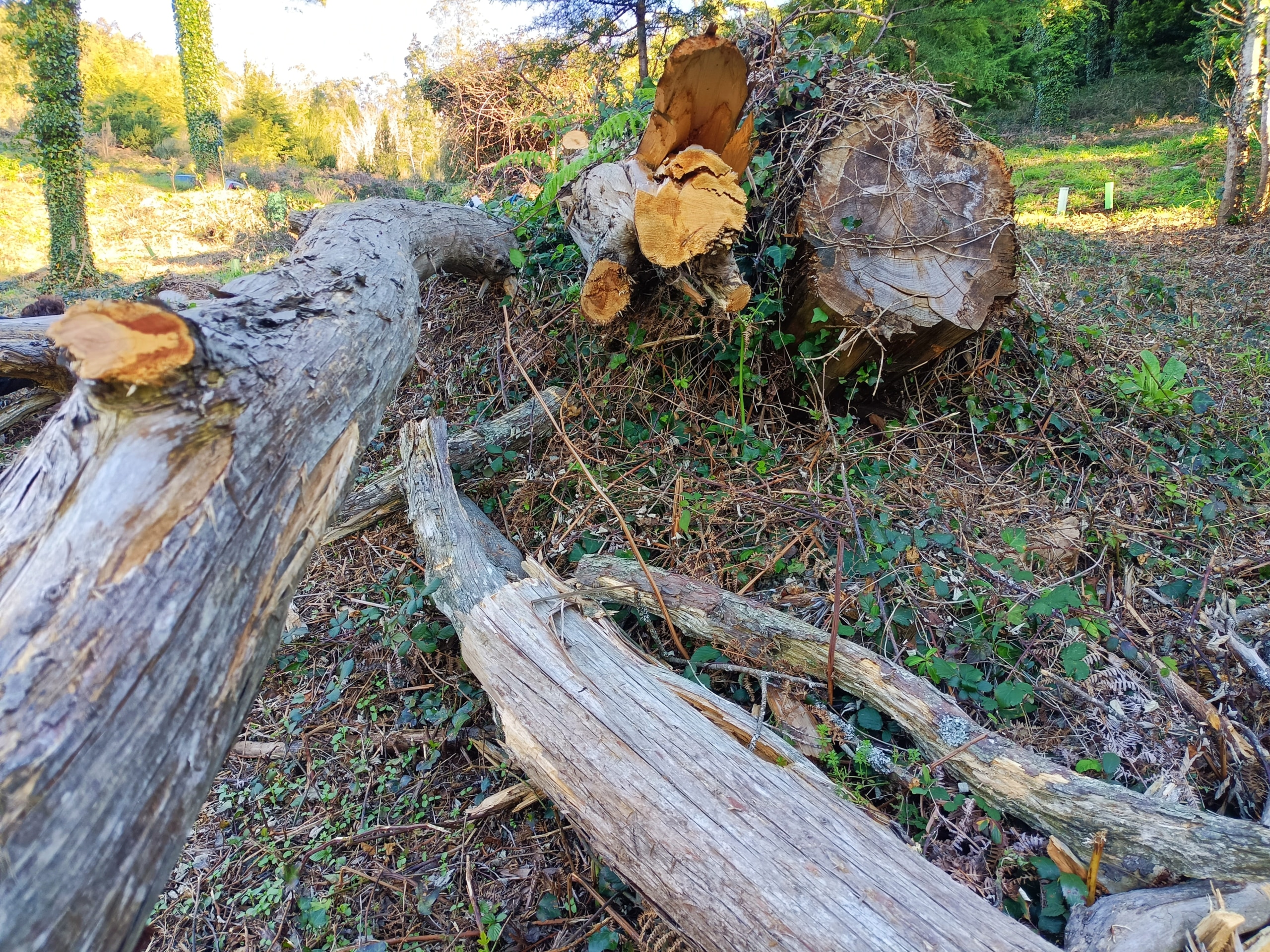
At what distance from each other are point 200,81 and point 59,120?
7.88 metres

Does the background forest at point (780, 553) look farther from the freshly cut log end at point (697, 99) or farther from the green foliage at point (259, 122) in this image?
the green foliage at point (259, 122)

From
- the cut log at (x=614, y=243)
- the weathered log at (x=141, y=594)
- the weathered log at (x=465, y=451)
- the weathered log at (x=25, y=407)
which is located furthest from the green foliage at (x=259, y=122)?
the weathered log at (x=141, y=594)

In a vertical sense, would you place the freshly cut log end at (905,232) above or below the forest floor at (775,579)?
above

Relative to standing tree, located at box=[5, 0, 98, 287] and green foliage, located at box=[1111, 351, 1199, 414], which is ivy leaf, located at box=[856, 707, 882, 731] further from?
standing tree, located at box=[5, 0, 98, 287]

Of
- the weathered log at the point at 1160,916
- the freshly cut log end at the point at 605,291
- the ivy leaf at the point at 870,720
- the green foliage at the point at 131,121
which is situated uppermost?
the green foliage at the point at 131,121

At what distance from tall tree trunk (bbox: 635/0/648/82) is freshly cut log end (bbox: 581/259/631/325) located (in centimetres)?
579

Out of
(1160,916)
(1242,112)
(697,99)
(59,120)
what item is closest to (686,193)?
(697,99)

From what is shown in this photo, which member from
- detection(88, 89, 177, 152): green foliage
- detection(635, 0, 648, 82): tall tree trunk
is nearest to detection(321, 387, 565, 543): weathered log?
detection(635, 0, 648, 82): tall tree trunk

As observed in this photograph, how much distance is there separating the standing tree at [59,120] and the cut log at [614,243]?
11142mm

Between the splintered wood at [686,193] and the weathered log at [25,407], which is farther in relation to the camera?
the weathered log at [25,407]

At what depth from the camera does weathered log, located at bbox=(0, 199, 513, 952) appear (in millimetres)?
1005

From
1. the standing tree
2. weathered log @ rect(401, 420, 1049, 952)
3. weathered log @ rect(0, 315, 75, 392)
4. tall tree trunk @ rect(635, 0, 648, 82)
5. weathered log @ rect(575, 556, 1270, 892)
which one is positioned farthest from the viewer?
the standing tree

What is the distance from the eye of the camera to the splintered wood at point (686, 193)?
254 centimetres

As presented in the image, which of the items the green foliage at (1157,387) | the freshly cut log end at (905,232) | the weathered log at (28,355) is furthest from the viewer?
the weathered log at (28,355)
